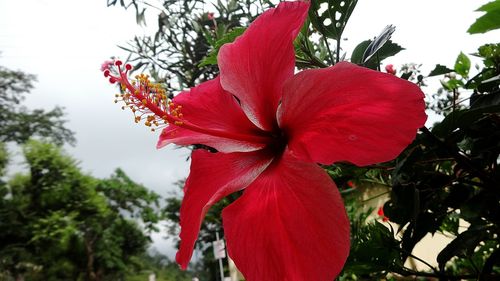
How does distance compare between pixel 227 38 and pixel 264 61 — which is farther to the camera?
pixel 227 38

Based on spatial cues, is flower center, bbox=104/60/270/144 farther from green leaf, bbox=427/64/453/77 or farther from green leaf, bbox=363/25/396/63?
green leaf, bbox=427/64/453/77

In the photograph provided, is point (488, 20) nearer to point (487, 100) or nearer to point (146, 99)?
point (487, 100)

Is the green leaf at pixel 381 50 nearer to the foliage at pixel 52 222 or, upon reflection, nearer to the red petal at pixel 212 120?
the red petal at pixel 212 120

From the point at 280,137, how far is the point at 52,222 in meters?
14.5

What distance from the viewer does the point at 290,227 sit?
0.34 meters

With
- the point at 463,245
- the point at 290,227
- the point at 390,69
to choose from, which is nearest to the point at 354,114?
the point at 290,227

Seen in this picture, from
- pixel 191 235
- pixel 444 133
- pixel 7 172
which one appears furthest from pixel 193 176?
pixel 7 172

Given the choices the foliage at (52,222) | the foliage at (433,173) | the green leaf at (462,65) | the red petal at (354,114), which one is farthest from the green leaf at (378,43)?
the foliage at (52,222)

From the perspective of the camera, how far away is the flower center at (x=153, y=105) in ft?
1.54

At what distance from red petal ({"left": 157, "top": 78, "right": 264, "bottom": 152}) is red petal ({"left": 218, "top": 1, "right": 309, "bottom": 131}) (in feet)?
0.08

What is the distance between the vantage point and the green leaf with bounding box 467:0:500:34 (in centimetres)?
54

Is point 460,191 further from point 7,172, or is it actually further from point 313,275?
point 7,172

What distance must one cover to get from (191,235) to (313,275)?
0.15m

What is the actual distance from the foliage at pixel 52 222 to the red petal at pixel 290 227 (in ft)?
47.6
